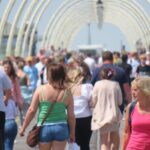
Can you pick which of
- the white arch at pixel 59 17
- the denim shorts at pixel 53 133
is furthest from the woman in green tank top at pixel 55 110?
the white arch at pixel 59 17

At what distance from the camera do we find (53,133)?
880 cm

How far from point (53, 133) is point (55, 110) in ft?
0.89

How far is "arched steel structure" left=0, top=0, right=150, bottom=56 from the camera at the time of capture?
38.4 m

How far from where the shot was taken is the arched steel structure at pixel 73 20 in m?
38.4

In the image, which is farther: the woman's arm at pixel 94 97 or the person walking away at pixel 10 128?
the woman's arm at pixel 94 97

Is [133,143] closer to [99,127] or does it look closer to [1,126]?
[1,126]

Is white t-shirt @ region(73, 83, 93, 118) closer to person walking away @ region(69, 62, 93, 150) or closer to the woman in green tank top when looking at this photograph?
person walking away @ region(69, 62, 93, 150)

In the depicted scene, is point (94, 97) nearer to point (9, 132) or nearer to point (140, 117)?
point (9, 132)

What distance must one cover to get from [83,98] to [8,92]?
138 centimetres

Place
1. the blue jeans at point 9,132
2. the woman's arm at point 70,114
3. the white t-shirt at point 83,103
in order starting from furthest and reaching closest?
1. the white t-shirt at point 83,103
2. the blue jeans at point 9,132
3. the woman's arm at point 70,114

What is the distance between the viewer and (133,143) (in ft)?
24.0

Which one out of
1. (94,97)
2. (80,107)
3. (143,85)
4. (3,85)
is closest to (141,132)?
(143,85)

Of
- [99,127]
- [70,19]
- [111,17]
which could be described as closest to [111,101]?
[99,127]

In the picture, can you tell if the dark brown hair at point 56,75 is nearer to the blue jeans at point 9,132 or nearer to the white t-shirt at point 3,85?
the white t-shirt at point 3,85
